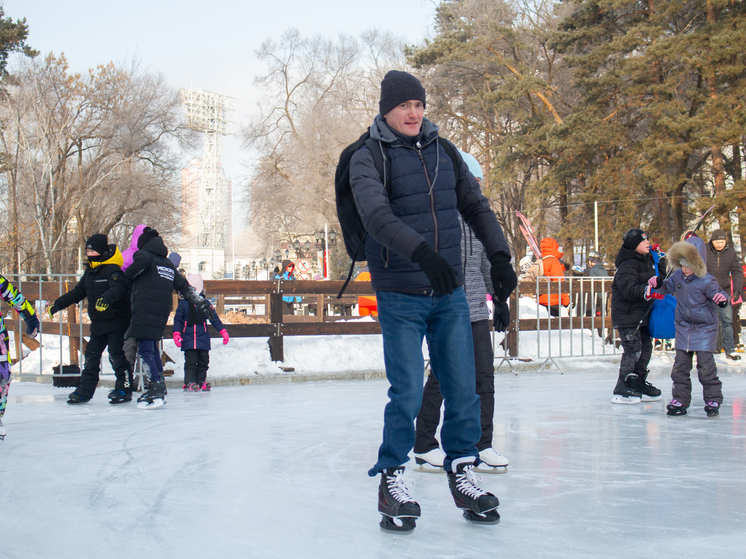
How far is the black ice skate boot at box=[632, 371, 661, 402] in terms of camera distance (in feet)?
20.3

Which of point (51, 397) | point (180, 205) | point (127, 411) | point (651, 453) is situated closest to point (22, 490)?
point (127, 411)

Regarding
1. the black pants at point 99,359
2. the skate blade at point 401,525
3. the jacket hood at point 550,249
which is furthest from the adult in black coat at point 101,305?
the jacket hood at point 550,249

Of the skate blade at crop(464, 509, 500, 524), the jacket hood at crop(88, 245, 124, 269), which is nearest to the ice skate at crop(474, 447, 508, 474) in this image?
the skate blade at crop(464, 509, 500, 524)

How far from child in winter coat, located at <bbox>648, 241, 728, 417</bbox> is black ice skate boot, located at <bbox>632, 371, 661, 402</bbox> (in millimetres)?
639

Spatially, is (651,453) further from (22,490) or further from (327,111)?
(327,111)

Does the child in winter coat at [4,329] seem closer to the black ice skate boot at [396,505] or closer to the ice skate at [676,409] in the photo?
the black ice skate boot at [396,505]

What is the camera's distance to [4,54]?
2558cm

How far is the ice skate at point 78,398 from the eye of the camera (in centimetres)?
658

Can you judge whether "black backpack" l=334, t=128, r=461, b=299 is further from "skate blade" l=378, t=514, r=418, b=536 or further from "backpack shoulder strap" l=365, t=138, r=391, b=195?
"skate blade" l=378, t=514, r=418, b=536

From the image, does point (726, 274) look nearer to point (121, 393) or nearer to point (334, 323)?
point (334, 323)

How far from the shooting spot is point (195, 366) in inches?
310

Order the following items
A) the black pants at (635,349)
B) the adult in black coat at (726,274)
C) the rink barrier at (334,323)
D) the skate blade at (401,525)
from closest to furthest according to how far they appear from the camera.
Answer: the skate blade at (401,525) → the black pants at (635,349) → the rink barrier at (334,323) → the adult in black coat at (726,274)

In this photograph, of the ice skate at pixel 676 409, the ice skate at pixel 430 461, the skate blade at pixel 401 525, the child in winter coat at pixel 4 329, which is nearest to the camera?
the skate blade at pixel 401 525

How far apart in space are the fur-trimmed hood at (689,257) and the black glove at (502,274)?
3054mm
